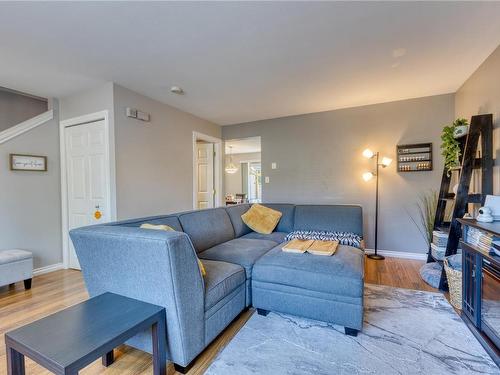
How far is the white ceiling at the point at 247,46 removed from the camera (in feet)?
5.62

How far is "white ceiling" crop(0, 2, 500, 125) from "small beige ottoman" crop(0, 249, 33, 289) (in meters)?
1.99

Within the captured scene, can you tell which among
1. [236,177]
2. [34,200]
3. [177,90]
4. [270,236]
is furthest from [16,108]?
[236,177]

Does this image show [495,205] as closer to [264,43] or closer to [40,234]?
[264,43]

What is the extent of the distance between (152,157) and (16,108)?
1949 millimetres

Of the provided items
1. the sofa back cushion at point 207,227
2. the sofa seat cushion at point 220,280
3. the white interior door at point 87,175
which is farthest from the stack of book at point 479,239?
the white interior door at point 87,175

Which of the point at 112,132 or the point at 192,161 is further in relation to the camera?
the point at 192,161

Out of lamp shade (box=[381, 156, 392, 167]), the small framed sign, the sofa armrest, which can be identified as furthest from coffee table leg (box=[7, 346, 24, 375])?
lamp shade (box=[381, 156, 392, 167])

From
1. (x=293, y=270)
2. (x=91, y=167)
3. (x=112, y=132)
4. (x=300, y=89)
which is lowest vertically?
(x=293, y=270)

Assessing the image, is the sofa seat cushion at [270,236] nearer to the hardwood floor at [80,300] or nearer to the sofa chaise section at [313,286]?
the sofa chaise section at [313,286]

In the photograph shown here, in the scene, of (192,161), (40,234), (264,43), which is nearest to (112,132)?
(192,161)

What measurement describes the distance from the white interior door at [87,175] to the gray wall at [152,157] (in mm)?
212

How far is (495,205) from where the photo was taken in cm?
190

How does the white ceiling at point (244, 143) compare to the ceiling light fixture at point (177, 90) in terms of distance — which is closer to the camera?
the ceiling light fixture at point (177, 90)

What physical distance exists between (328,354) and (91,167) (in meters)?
3.31
